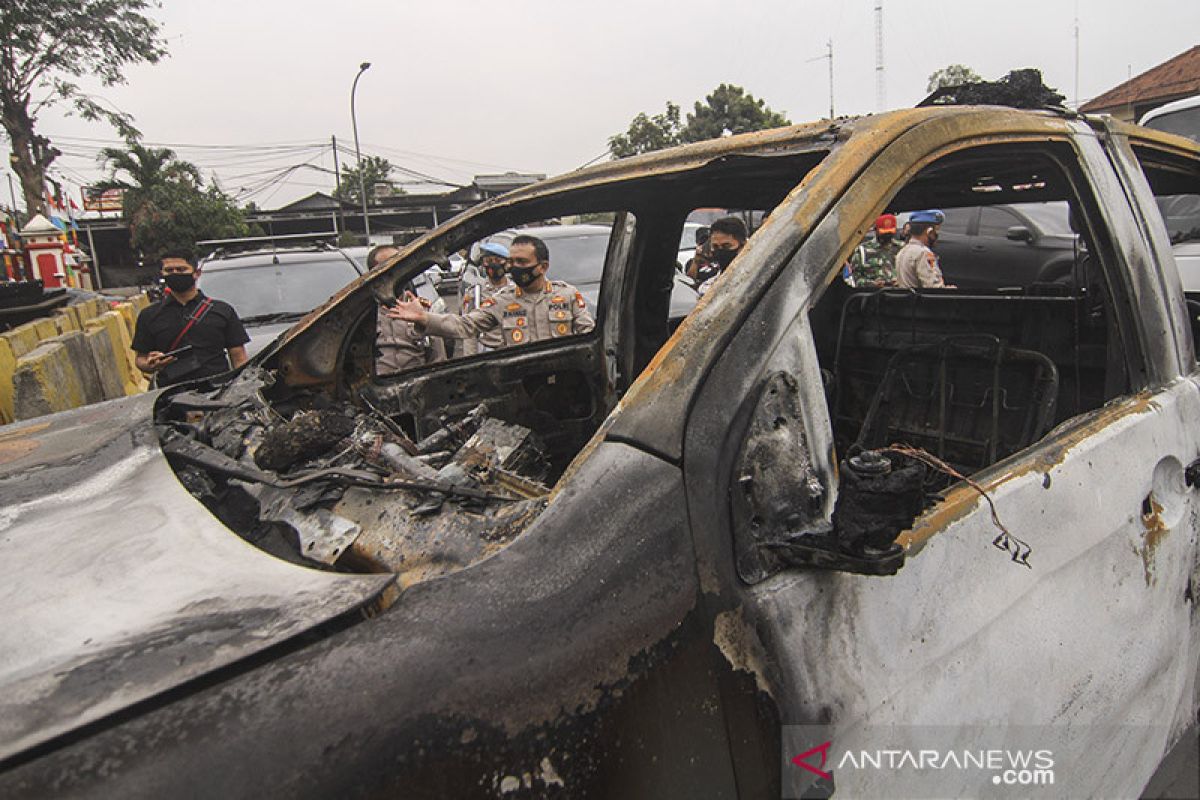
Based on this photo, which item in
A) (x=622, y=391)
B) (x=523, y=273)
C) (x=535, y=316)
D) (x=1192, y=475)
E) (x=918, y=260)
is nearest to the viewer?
(x=1192, y=475)

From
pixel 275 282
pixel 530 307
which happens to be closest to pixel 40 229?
pixel 275 282

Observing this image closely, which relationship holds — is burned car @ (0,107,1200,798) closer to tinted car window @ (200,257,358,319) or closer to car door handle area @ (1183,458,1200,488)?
car door handle area @ (1183,458,1200,488)

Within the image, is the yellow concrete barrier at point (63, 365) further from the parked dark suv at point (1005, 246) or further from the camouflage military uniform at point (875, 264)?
the parked dark suv at point (1005, 246)

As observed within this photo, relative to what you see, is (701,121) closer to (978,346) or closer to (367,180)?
(367,180)

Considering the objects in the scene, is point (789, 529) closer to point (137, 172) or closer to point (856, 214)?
point (856, 214)

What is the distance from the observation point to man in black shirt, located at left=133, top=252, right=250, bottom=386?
492 centimetres

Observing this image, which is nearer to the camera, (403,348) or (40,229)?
(403,348)

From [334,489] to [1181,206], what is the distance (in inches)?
269

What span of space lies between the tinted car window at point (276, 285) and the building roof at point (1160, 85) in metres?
21.1

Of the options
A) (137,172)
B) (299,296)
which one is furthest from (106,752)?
(137,172)

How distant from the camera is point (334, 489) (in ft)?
5.22

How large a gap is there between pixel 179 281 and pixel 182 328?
0.30 meters

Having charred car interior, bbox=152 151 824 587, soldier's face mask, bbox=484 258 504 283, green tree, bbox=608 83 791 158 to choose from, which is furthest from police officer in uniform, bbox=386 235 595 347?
green tree, bbox=608 83 791 158

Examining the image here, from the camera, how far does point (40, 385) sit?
4.87m
